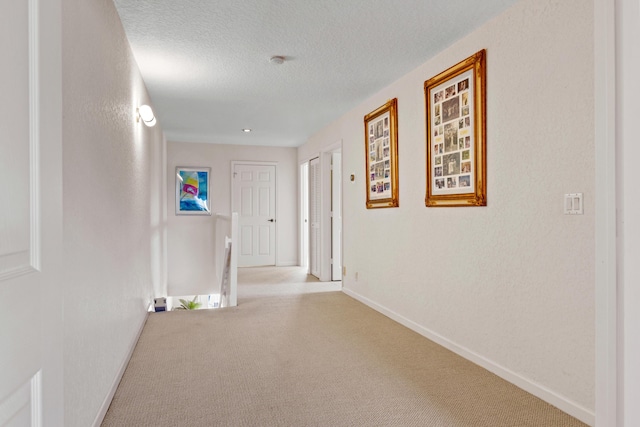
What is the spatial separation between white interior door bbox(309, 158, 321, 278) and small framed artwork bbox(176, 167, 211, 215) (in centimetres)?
203

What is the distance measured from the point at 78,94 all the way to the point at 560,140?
2.34 m

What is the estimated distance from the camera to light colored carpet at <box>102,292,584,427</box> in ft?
6.81

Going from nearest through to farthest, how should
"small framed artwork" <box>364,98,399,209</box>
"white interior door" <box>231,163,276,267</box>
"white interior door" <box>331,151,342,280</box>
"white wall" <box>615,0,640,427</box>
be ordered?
"white wall" <box>615,0,640,427</box>, "small framed artwork" <box>364,98,399,209</box>, "white interior door" <box>331,151,342,280</box>, "white interior door" <box>231,163,276,267</box>

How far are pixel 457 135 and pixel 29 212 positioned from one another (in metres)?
2.75

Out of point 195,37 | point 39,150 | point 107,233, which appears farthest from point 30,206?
point 195,37

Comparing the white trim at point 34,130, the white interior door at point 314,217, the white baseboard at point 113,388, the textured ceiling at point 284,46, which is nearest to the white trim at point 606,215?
the white trim at point 34,130

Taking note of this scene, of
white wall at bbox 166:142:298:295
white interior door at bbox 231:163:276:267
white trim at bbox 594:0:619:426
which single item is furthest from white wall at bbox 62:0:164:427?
white interior door at bbox 231:163:276:267

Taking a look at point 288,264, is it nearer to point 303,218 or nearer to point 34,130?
point 303,218

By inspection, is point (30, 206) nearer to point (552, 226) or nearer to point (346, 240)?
point (552, 226)

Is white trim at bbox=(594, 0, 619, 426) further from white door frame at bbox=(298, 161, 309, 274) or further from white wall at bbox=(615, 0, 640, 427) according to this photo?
white door frame at bbox=(298, 161, 309, 274)

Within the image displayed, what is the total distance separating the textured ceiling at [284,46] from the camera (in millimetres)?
2469

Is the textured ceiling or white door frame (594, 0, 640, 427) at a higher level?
the textured ceiling

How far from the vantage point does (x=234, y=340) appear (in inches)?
130

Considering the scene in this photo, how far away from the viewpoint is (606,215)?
39.4 inches
